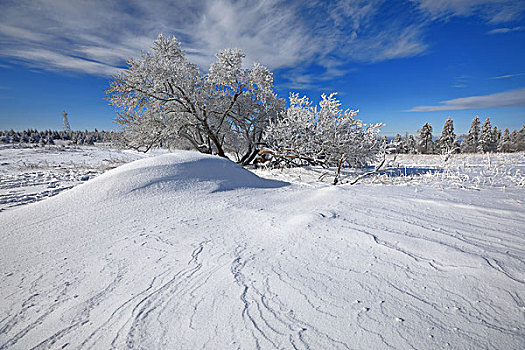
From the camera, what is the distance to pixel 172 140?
427 inches

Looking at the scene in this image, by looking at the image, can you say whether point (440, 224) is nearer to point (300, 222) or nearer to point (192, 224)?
point (300, 222)

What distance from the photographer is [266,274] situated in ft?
5.14

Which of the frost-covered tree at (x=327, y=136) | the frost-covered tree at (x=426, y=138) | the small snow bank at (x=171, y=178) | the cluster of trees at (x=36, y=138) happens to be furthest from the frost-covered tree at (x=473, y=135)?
the cluster of trees at (x=36, y=138)

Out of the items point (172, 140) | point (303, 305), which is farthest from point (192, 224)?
point (172, 140)

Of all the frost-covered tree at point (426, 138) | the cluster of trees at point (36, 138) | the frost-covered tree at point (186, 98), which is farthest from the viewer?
the frost-covered tree at point (426, 138)

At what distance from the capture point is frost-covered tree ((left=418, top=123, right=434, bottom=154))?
34.3 meters

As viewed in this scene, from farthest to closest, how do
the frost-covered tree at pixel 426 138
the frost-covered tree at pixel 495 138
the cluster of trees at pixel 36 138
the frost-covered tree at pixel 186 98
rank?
the frost-covered tree at pixel 495 138 < the frost-covered tree at pixel 426 138 < the cluster of trees at pixel 36 138 < the frost-covered tree at pixel 186 98

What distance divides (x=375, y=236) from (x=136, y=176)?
134 inches

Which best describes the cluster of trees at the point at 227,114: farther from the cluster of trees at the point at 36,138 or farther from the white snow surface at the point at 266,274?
the cluster of trees at the point at 36,138

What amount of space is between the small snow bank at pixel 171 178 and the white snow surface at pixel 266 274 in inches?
12.5

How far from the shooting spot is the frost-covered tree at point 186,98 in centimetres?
929

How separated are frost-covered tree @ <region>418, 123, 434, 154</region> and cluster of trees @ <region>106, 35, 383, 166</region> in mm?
33509

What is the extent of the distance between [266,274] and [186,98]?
9705 mm

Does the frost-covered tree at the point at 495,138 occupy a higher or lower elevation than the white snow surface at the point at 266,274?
higher
